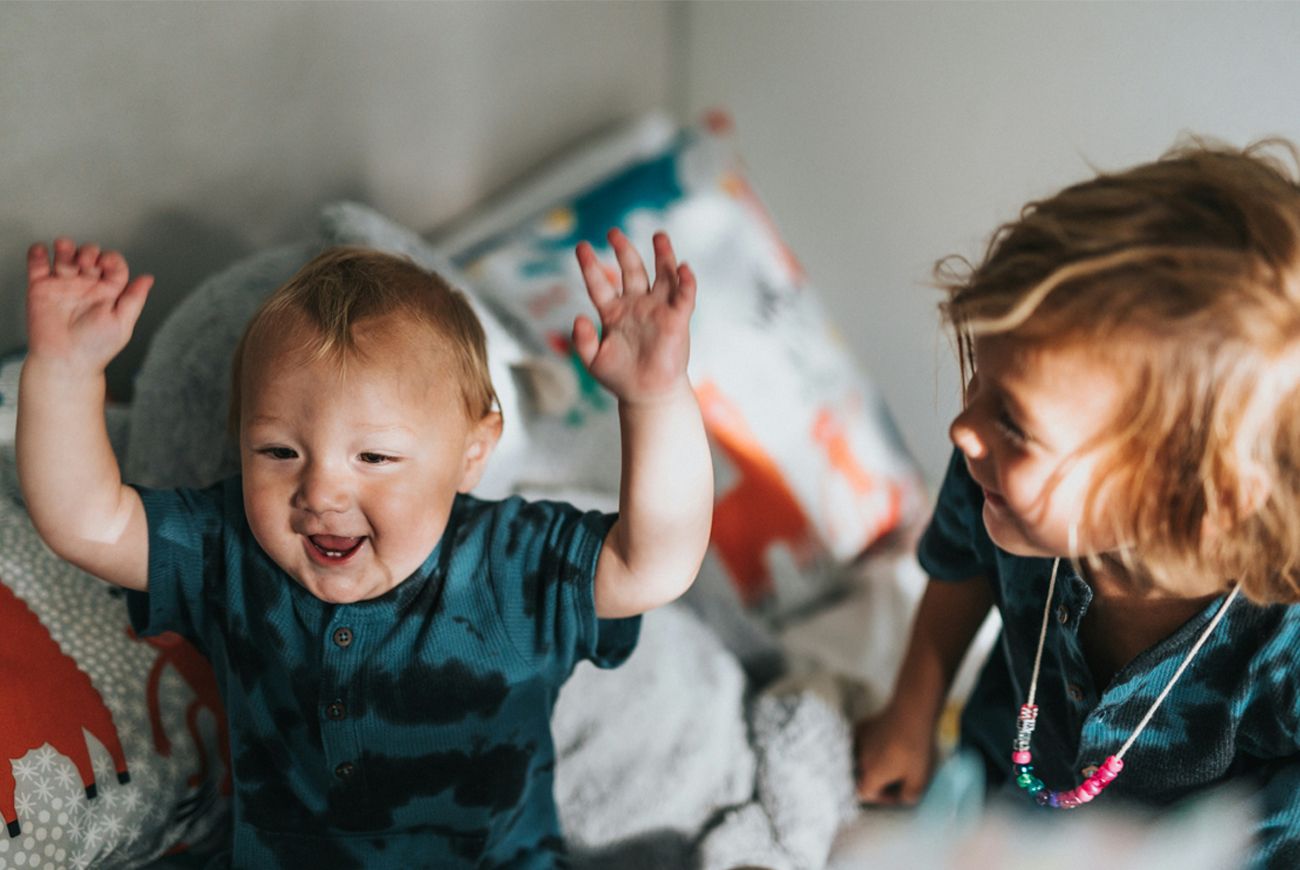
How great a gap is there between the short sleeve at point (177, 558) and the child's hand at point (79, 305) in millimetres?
117

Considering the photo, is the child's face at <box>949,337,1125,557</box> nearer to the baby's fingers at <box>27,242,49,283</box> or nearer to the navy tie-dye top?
the navy tie-dye top

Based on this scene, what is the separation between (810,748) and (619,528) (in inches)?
13.8

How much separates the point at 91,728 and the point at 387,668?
0.22m

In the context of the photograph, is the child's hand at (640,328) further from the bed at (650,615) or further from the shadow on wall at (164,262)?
the shadow on wall at (164,262)

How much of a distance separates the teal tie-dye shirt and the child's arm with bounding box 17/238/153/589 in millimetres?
625

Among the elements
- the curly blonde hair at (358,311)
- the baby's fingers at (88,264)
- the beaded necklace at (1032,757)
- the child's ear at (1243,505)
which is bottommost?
the beaded necklace at (1032,757)

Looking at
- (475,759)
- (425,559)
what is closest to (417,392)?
(425,559)

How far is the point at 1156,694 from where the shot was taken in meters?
0.81

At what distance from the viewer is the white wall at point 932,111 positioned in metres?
1.13

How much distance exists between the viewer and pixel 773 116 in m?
1.55

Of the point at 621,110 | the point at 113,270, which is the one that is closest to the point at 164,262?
the point at 113,270

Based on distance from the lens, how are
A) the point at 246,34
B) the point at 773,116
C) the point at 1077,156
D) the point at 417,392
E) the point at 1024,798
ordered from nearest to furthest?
the point at 417,392 < the point at 1024,798 < the point at 246,34 < the point at 1077,156 < the point at 773,116

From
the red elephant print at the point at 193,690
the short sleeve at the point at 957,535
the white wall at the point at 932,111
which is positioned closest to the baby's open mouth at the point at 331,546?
the red elephant print at the point at 193,690

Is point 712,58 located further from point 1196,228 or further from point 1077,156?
point 1196,228
